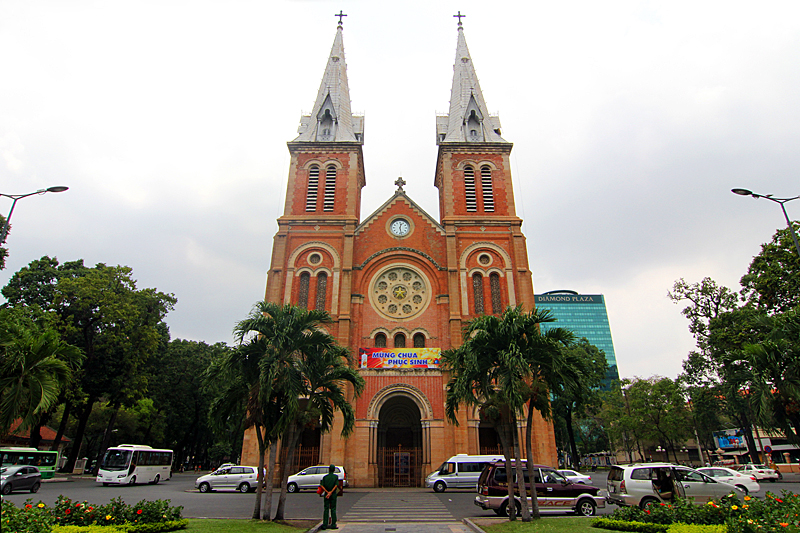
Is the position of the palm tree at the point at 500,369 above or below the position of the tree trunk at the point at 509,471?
above

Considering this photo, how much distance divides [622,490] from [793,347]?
7.35m

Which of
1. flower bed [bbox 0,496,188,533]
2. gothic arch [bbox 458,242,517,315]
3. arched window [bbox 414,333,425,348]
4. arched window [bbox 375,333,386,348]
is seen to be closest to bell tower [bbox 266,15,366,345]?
arched window [bbox 375,333,386,348]

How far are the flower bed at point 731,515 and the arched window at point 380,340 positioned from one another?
64.5 ft

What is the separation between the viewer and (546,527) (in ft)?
39.4

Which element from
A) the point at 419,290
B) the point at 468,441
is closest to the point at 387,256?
the point at 419,290

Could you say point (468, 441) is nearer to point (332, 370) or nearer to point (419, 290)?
point (419, 290)

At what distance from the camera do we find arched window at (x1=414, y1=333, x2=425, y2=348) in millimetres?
30938

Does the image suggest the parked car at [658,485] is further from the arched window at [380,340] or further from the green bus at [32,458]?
the green bus at [32,458]

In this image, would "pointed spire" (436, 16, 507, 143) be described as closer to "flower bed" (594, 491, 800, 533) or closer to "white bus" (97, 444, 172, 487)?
"white bus" (97, 444, 172, 487)

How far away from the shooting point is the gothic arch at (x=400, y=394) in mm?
28406

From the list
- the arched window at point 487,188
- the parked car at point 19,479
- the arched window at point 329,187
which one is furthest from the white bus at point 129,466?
the arched window at point 487,188

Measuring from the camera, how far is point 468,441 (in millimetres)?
28031

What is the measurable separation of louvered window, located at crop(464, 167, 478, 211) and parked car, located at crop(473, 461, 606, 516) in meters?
21.6

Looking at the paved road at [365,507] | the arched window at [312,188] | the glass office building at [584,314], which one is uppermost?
the glass office building at [584,314]
